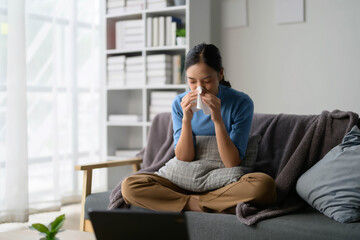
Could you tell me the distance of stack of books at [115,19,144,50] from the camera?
3.95 meters

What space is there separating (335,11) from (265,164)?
Answer: 1.57m

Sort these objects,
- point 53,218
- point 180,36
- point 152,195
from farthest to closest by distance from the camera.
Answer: point 180,36, point 53,218, point 152,195

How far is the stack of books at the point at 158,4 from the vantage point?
12.4 ft

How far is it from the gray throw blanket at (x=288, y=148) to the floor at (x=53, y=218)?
1014 mm

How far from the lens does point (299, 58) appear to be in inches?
142

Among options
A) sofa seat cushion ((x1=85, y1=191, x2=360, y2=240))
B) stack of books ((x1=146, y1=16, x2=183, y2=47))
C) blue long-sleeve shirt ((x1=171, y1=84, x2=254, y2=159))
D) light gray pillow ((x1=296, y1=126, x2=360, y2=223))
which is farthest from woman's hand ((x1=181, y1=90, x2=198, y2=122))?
stack of books ((x1=146, y1=16, x2=183, y2=47))

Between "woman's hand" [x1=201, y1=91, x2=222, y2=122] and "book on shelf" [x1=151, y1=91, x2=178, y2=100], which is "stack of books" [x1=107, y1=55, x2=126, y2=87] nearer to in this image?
"book on shelf" [x1=151, y1=91, x2=178, y2=100]

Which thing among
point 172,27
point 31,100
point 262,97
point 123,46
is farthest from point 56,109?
point 262,97

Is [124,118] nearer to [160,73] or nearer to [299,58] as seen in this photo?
[160,73]

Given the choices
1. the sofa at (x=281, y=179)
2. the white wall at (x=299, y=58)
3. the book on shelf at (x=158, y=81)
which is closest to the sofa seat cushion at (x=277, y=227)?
the sofa at (x=281, y=179)

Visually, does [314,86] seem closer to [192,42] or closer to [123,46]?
[192,42]

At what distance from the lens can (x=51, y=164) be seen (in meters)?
3.83

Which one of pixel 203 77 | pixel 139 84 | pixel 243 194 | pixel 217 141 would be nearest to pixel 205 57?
pixel 203 77

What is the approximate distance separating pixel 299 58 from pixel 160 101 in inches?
46.1
